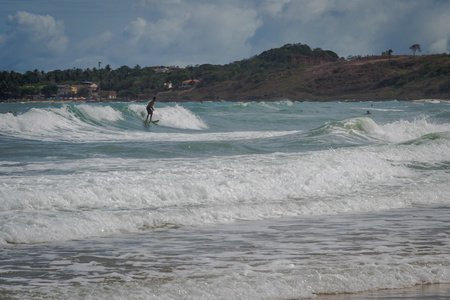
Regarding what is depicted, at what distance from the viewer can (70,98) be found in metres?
154

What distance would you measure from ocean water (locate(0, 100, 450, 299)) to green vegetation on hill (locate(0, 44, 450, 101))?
390 feet

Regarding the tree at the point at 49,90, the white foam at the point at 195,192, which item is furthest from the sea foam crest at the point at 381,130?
the tree at the point at 49,90

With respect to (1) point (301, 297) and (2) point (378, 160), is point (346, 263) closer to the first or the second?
(1) point (301, 297)

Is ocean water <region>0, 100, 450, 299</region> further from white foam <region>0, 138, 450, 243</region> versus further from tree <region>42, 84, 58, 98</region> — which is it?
tree <region>42, 84, 58, 98</region>

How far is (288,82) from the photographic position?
503ft

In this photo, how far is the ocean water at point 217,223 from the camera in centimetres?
577

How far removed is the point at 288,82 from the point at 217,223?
147 metres

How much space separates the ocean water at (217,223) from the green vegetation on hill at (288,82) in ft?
390

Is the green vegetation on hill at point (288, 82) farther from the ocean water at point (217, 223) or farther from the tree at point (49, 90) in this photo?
the ocean water at point (217, 223)

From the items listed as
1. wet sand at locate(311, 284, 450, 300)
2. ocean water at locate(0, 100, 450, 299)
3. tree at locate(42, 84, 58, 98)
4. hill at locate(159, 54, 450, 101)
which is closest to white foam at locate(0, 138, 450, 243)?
ocean water at locate(0, 100, 450, 299)

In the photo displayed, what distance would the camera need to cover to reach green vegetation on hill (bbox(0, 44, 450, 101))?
135m

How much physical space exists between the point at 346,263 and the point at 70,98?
503ft

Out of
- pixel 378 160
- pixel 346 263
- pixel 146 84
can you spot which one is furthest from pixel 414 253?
pixel 146 84

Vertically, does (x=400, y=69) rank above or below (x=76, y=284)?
above
